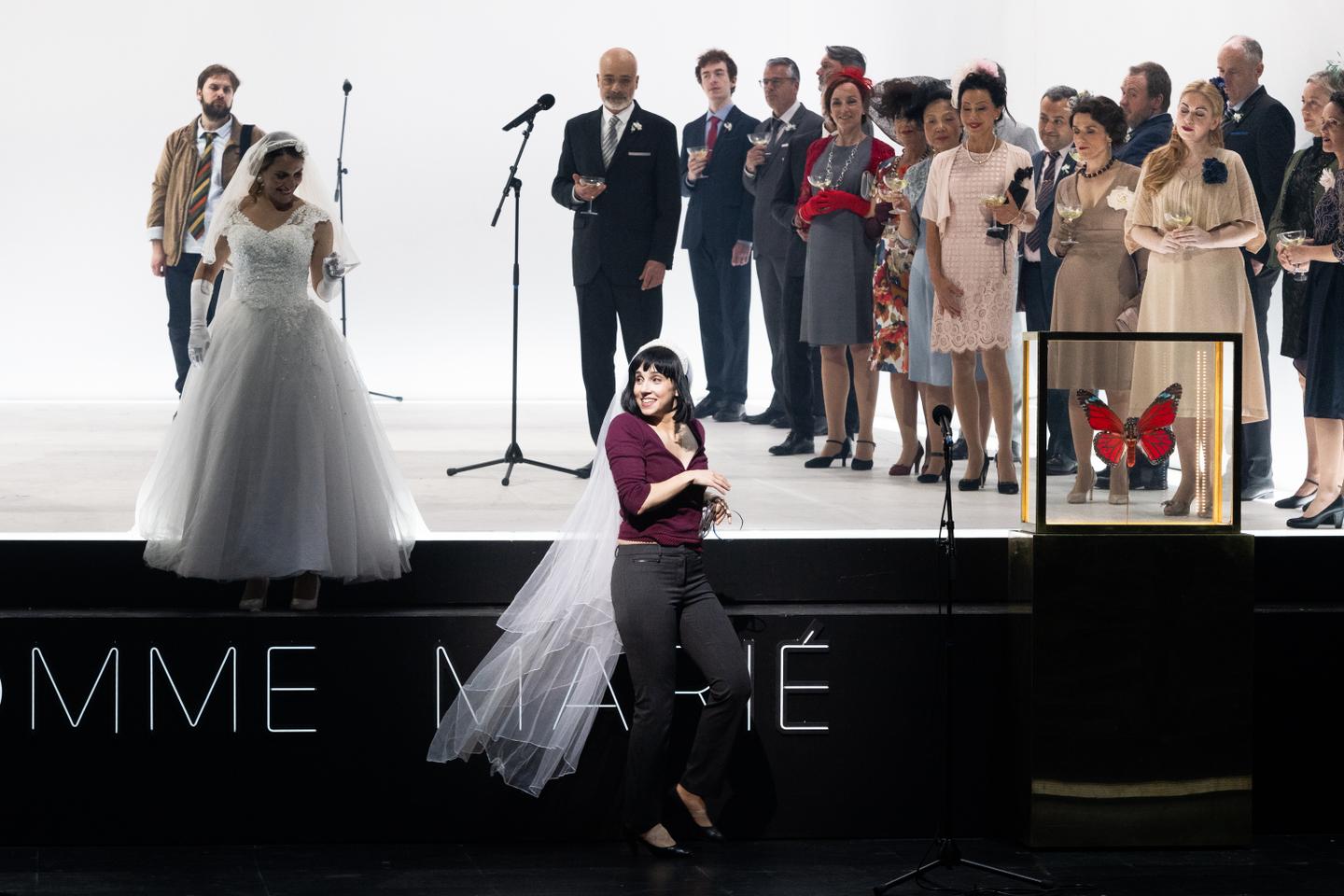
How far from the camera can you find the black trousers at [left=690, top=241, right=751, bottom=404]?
7.80 meters

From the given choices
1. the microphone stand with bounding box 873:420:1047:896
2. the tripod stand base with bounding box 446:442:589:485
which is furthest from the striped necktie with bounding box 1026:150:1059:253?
the microphone stand with bounding box 873:420:1047:896

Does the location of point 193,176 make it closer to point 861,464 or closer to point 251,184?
point 251,184

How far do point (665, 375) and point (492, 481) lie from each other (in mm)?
1807

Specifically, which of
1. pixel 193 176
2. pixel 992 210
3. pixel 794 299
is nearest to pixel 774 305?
pixel 794 299

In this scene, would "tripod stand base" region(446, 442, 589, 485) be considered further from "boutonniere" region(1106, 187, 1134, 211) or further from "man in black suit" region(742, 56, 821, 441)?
"boutonniere" region(1106, 187, 1134, 211)

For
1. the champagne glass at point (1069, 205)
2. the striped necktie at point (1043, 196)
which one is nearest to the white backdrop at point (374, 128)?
the striped necktie at point (1043, 196)

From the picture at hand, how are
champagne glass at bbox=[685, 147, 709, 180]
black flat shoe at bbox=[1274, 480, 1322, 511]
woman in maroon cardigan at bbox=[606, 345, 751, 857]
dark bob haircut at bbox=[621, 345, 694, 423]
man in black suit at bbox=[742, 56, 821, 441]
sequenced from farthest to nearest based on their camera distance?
champagne glass at bbox=[685, 147, 709, 180]
man in black suit at bbox=[742, 56, 821, 441]
black flat shoe at bbox=[1274, 480, 1322, 511]
dark bob haircut at bbox=[621, 345, 694, 423]
woman in maroon cardigan at bbox=[606, 345, 751, 857]

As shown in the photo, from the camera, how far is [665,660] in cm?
461

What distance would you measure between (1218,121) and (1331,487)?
123cm

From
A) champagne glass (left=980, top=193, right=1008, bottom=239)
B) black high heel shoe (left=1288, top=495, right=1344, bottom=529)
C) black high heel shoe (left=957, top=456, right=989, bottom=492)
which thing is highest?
champagne glass (left=980, top=193, right=1008, bottom=239)

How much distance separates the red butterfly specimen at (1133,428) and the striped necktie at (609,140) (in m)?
2.29

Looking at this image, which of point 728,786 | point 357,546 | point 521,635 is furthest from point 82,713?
point 728,786

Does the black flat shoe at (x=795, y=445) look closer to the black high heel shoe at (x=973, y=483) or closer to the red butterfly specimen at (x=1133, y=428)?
the black high heel shoe at (x=973, y=483)

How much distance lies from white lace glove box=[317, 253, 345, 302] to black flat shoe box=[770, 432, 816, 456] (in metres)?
2.39
